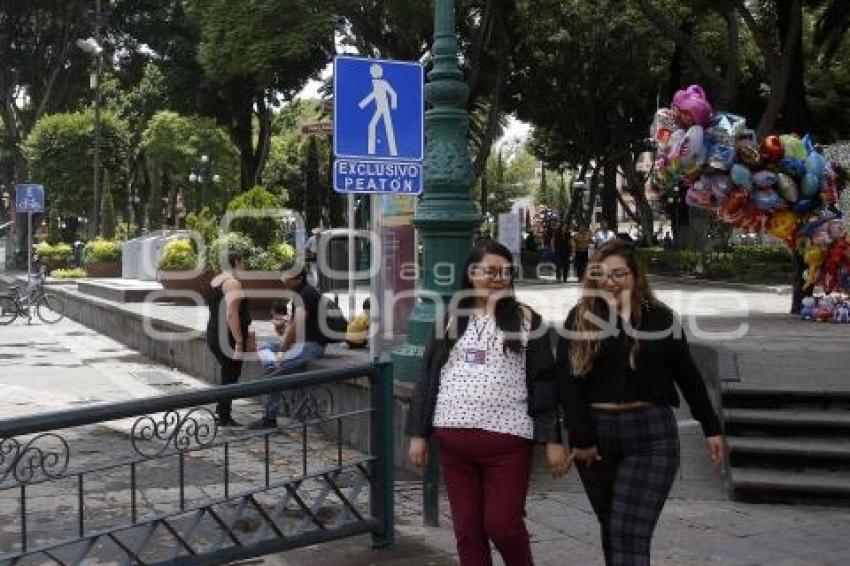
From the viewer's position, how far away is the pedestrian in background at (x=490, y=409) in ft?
13.5

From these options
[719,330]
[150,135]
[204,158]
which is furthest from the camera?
[150,135]

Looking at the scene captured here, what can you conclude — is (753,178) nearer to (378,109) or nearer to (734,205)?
(734,205)

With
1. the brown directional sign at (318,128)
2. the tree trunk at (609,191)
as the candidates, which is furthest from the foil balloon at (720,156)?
the tree trunk at (609,191)

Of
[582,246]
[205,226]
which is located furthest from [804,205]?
[582,246]

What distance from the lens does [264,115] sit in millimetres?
38094

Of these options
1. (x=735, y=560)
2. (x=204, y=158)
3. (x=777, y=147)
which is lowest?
(x=735, y=560)

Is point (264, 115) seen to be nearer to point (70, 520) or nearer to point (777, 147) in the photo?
point (777, 147)

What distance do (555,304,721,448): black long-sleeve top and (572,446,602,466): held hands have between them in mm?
20

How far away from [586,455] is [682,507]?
9.23 feet

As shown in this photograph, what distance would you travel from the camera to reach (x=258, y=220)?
57.1 feet

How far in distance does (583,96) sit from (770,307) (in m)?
18.7

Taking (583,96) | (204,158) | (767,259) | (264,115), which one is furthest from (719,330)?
(204,158)

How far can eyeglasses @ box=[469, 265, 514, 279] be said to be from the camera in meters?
4.23

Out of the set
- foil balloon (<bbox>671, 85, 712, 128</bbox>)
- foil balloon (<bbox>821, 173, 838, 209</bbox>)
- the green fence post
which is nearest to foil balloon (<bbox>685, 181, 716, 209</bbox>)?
foil balloon (<bbox>671, 85, 712, 128</bbox>)
